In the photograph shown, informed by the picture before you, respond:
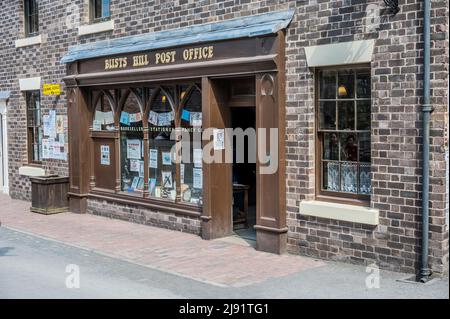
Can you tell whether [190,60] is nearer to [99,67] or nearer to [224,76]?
[224,76]

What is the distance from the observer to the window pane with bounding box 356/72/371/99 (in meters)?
8.67

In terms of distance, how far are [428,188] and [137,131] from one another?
21.0ft

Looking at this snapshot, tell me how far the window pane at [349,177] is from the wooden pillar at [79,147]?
6585 millimetres

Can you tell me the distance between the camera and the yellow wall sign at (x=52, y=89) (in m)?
14.4

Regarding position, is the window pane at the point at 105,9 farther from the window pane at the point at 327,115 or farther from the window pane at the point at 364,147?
the window pane at the point at 364,147

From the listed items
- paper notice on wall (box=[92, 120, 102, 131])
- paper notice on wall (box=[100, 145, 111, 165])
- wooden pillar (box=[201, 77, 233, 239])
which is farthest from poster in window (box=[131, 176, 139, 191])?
wooden pillar (box=[201, 77, 233, 239])

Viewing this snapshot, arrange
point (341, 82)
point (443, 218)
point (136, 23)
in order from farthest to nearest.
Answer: point (136, 23) → point (341, 82) → point (443, 218)

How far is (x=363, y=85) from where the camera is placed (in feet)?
28.7

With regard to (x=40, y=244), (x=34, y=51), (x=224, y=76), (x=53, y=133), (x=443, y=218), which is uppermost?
(x=34, y=51)

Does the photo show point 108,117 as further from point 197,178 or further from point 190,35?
point 190,35

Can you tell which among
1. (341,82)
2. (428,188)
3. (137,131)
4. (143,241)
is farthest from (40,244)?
(428,188)

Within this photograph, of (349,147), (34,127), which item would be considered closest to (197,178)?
(349,147)

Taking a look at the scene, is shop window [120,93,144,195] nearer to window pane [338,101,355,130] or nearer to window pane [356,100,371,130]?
window pane [338,101,355,130]

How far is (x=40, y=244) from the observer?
1062 cm
